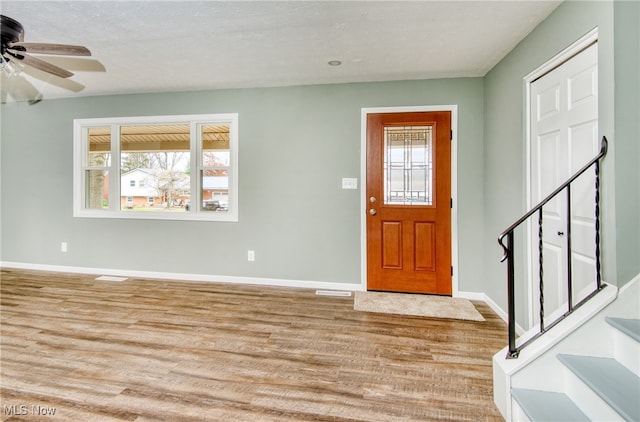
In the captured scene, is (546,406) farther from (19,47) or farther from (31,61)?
(31,61)

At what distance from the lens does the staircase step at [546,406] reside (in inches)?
53.7

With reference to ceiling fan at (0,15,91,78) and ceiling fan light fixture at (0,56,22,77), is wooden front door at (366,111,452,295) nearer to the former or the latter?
ceiling fan at (0,15,91,78)

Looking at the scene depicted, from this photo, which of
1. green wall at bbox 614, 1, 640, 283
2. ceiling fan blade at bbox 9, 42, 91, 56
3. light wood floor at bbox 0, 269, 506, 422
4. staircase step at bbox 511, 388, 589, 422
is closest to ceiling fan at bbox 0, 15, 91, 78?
ceiling fan blade at bbox 9, 42, 91, 56

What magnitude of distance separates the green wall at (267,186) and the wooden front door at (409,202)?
18cm

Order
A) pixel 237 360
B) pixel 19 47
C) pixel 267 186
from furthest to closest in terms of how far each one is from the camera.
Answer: pixel 267 186 → pixel 237 360 → pixel 19 47

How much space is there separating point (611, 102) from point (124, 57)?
12.6ft

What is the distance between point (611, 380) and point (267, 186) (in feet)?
11.0

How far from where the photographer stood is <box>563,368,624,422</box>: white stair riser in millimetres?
1242

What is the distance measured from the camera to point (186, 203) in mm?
4129

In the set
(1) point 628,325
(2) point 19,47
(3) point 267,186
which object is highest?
(2) point 19,47

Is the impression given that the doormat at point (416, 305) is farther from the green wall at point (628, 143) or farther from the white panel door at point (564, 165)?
the green wall at point (628, 143)

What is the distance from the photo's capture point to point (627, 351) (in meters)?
1.40

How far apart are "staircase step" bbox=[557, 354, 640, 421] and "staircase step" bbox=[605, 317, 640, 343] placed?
0.61 feet

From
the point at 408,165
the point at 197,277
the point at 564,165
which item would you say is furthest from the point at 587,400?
the point at 197,277
